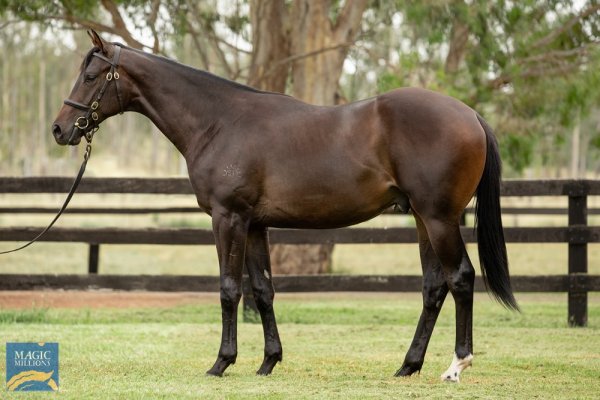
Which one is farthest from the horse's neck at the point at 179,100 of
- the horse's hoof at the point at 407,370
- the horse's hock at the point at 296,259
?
the horse's hock at the point at 296,259

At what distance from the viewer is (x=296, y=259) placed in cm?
1398

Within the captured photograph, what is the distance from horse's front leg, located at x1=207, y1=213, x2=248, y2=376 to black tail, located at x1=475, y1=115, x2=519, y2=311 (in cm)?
158

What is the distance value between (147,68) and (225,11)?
9247 millimetres

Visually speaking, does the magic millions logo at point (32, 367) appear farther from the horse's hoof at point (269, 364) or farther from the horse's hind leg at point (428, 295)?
the horse's hind leg at point (428, 295)

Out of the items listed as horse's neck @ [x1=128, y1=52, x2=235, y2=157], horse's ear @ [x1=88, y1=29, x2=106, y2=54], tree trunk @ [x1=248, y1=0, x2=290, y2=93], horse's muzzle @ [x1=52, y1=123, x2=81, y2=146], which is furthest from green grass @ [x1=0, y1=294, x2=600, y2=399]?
tree trunk @ [x1=248, y1=0, x2=290, y2=93]

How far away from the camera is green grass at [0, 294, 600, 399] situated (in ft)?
18.2

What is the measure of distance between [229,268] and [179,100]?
1.25 m

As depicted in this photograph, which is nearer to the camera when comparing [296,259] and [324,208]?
[324,208]

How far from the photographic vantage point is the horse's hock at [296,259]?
45.6 ft

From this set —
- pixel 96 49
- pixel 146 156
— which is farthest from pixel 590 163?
pixel 96 49

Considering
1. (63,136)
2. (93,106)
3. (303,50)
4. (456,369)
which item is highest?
(303,50)

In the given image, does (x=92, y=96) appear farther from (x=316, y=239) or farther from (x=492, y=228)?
(x=316, y=239)

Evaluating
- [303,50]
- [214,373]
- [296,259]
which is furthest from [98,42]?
[296,259]

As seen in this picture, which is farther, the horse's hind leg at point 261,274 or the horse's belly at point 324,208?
the horse's hind leg at point 261,274
